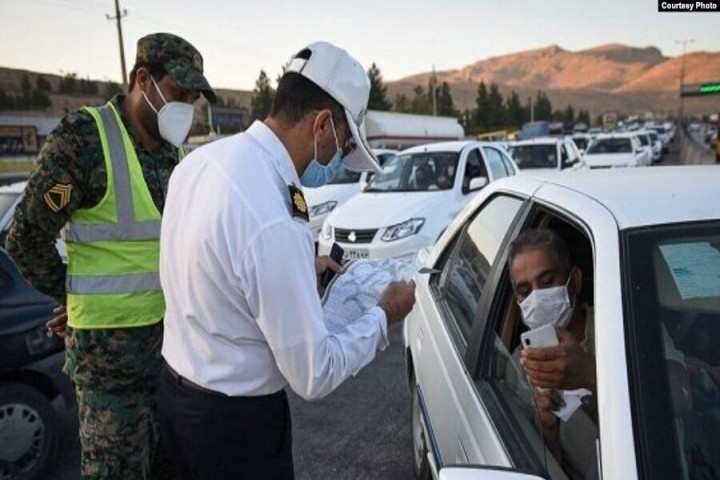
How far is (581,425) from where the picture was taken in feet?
5.25

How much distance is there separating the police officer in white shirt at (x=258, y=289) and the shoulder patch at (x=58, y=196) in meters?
0.65

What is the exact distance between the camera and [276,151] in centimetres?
148

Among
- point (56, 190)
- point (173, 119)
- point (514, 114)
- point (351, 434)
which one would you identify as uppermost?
point (514, 114)

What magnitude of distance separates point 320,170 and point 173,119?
0.91 meters

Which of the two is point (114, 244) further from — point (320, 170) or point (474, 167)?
point (474, 167)

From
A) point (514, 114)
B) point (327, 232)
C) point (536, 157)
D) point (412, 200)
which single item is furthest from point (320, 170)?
point (514, 114)

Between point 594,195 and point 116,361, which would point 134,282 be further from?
point 594,195

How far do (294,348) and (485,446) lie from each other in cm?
62

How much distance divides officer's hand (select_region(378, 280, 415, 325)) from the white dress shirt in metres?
0.06

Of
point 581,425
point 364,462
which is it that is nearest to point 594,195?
point 581,425

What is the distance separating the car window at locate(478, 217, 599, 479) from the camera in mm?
1489

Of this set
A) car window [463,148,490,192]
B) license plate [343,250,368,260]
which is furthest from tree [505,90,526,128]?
license plate [343,250,368,260]

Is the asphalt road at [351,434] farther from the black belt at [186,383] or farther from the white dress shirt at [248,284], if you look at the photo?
the white dress shirt at [248,284]

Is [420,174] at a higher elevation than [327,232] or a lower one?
higher
